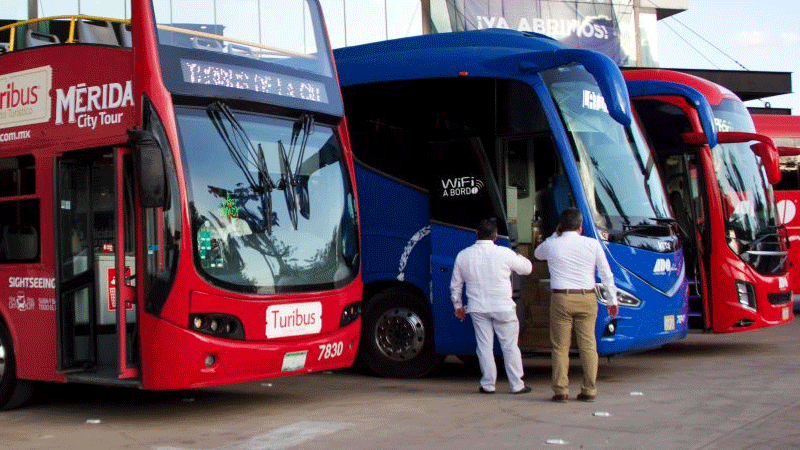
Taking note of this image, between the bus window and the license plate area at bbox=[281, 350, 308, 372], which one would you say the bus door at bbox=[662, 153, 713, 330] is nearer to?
the license plate area at bbox=[281, 350, 308, 372]

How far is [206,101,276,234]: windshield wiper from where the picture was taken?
9875 mm

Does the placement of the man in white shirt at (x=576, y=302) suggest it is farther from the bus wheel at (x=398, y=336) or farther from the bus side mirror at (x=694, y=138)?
the bus side mirror at (x=694, y=138)

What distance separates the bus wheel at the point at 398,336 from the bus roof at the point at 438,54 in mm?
2475

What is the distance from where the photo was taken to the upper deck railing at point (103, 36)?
32.8ft

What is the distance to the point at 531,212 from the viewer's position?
12.0 metres

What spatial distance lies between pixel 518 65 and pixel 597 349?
302 centimetres

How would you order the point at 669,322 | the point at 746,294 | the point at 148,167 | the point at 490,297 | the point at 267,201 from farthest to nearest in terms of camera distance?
the point at 746,294 → the point at 669,322 → the point at 490,297 → the point at 267,201 → the point at 148,167

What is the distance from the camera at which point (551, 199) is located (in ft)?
38.9

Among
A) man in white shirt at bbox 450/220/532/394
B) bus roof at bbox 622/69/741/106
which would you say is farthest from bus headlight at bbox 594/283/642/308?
bus roof at bbox 622/69/741/106

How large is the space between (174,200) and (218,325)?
110 centimetres

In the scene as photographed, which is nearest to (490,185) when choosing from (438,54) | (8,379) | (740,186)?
(438,54)

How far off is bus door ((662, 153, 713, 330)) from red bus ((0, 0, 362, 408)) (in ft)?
17.3

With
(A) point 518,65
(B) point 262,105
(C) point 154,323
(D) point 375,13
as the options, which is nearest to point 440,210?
(A) point 518,65

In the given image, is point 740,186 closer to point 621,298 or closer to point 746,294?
point 746,294
